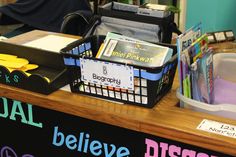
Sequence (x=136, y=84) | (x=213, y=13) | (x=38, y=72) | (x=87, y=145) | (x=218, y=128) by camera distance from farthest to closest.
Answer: (x=213, y=13)
(x=38, y=72)
(x=87, y=145)
(x=136, y=84)
(x=218, y=128)

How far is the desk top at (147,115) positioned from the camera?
1.04 meters


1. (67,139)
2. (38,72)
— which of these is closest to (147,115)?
(67,139)

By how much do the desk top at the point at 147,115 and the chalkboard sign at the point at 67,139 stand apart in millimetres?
57

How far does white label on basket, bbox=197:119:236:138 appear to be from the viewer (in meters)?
1.04

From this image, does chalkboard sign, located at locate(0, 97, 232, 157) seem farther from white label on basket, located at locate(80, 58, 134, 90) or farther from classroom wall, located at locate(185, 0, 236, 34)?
classroom wall, located at locate(185, 0, 236, 34)

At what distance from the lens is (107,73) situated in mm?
1189

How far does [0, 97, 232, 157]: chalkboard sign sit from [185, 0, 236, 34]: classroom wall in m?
1.67

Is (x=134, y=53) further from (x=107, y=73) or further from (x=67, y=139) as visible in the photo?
(x=67, y=139)

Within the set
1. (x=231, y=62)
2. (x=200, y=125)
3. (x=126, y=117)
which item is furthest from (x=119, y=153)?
(x=231, y=62)

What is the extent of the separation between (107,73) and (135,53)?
0.11 metres

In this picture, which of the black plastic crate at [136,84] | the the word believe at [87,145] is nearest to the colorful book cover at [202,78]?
the black plastic crate at [136,84]

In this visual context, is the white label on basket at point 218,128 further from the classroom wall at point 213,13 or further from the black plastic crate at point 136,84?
the classroom wall at point 213,13

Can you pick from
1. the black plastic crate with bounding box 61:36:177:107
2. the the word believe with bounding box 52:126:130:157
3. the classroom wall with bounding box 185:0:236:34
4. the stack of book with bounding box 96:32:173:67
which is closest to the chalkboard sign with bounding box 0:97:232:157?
the the word believe with bounding box 52:126:130:157

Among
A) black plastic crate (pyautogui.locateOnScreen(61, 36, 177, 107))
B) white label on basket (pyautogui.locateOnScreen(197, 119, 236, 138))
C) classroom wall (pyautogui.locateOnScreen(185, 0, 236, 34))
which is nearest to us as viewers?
white label on basket (pyautogui.locateOnScreen(197, 119, 236, 138))
